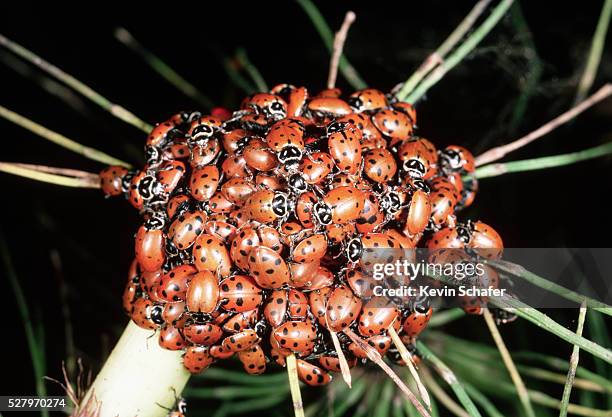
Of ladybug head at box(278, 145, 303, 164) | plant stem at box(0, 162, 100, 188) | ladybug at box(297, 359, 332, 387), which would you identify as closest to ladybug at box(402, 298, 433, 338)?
ladybug at box(297, 359, 332, 387)

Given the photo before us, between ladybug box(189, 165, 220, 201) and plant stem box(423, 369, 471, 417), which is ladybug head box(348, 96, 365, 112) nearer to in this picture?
ladybug box(189, 165, 220, 201)

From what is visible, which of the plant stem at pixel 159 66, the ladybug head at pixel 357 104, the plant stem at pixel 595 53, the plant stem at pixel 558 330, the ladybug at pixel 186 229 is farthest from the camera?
the plant stem at pixel 159 66

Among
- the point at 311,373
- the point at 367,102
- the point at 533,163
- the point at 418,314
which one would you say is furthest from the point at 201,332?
the point at 533,163

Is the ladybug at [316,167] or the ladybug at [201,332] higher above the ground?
the ladybug at [316,167]

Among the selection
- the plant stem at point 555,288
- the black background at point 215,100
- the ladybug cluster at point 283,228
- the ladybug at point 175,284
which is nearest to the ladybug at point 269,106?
the ladybug cluster at point 283,228

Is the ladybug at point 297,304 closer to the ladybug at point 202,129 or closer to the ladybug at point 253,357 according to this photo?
the ladybug at point 253,357

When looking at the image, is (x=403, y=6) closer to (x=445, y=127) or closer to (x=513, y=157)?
(x=445, y=127)

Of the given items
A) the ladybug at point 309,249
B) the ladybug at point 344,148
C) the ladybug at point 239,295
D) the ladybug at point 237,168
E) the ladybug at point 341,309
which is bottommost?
the ladybug at point 239,295
